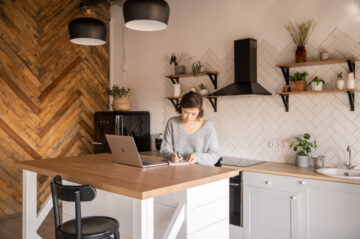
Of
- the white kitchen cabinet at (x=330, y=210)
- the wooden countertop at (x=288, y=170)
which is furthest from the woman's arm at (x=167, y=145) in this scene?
the white kitchen cabinet at (x=330, y=210)

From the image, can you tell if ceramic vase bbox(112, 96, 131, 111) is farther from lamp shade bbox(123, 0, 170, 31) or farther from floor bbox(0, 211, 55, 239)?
lamp shade bbox(123, 0, 170, 31)

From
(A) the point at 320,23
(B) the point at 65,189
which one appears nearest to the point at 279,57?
(A) the point at 320,23

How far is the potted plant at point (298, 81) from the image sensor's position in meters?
3.47

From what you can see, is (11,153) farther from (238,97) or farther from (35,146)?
(238,97)

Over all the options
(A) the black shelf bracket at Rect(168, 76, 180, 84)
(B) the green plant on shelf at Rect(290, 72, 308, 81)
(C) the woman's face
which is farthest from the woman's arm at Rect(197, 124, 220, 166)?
(A) the black shelf bracket at Rect(168, 76, 180, 84)

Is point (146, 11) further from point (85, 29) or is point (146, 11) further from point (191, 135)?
point (191, 135)

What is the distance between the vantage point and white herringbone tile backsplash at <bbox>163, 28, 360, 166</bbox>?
3.33 metres

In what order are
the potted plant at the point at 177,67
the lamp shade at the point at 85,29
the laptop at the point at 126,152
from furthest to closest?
the potted plant at the point at 177,67
the lamp shade at the point at 85,29
the laptop at the point at 126,152

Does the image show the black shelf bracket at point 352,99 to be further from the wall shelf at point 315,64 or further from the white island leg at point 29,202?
the white island leg at point 29,202

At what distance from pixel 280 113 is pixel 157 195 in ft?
7.95

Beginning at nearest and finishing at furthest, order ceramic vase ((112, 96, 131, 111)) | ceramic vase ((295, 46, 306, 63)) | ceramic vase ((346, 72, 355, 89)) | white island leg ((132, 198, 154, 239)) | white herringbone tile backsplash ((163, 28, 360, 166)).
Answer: white island leg ((132, 198, 154, 239)) → ceramic vase ((346, 72, 355, 89)) → white herringbone tile backsplash ((163, 28, 360, 166)) → ceramic vase ((295, 46, 306, 63)) → ceramic vase ((112, 96, 131, 111))

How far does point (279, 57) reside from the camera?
3.78 m

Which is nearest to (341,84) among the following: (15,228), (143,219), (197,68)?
(197,68)

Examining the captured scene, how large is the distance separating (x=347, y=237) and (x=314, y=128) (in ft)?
3.89
